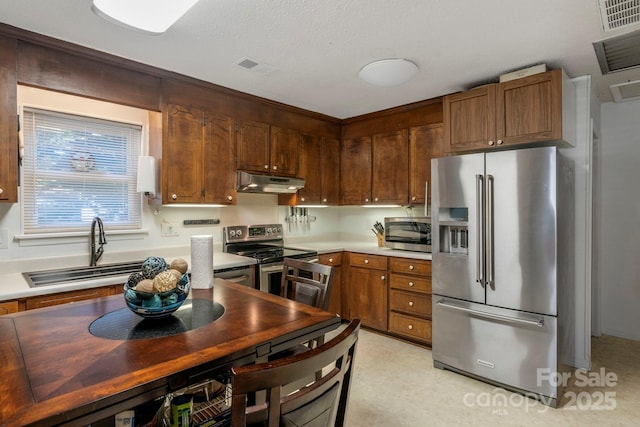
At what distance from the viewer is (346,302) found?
3961mm

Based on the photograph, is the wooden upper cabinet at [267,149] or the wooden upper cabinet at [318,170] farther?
the wooden upper cabinet at [318,170]

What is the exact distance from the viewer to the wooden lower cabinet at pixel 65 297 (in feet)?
6.66

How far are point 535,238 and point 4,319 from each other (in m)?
3.02

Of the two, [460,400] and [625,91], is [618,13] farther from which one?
[460,400]

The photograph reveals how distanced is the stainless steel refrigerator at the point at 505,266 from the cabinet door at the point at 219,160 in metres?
1.89

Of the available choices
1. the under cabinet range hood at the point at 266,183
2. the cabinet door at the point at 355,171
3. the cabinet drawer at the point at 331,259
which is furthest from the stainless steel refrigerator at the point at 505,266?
the under cabinet range hood at the point at 266,183

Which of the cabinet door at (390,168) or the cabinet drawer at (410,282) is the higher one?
→ the cabinet door at (390,168)

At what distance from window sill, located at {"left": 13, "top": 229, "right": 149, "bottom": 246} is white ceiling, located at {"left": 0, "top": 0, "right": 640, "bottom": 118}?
141 cm

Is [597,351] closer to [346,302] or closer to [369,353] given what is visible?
[369,353]

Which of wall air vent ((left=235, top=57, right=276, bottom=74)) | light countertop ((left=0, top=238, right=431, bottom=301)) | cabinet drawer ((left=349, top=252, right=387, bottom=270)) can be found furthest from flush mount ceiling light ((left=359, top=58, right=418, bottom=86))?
cabinet drawer ((left=349, top=252, right=387, bottom=270))

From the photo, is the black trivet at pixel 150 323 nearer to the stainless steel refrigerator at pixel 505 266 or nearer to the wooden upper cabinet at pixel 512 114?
the stainless steel refrigerator at pixel 505 266

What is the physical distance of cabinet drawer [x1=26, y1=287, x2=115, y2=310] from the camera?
6.67ft

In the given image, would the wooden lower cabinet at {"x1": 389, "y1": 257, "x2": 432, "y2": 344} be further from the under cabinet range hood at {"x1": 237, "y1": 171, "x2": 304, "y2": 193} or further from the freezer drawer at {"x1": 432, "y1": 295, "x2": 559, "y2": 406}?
the under cabinet range hood at {"x1": 237, "y1": 171, "x2": 304, "y2": 193}

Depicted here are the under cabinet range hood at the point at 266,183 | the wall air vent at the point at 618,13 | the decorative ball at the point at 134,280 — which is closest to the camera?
the decorative ball at the point at 134,280
